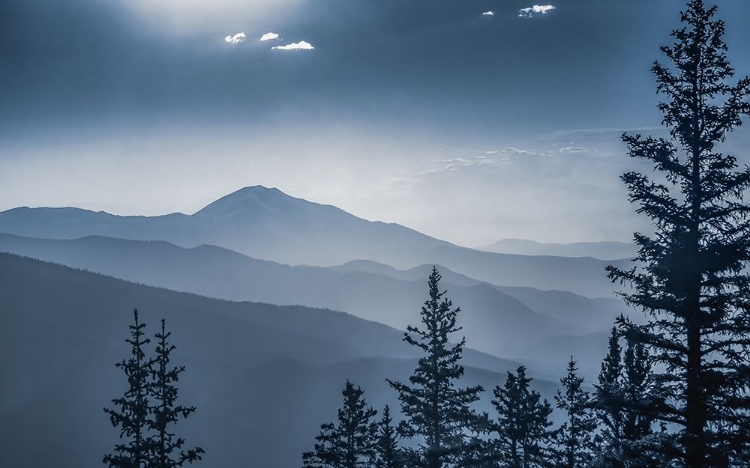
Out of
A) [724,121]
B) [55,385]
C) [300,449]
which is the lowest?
[300,449]

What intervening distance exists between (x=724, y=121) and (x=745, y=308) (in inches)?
150

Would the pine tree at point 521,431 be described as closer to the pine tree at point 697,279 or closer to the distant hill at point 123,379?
the pine tree at point 697,279

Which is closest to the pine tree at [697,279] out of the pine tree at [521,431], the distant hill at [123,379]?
the pine tree at [521,431]

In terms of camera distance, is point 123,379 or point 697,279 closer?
point 697,279

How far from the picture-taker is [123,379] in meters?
132

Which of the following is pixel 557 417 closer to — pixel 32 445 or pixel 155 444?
pixel 32 445

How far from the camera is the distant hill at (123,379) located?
110312 mm

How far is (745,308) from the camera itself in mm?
9977

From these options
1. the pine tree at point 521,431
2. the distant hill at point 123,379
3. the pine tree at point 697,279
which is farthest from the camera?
the distant hill at point 123,379

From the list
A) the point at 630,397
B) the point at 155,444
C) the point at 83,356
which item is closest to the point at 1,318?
the point at 83,356

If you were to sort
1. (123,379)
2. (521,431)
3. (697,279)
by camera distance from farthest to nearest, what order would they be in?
(123,379), (521,431), (697,279)

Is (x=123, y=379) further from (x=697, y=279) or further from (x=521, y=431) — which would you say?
(x=697, y=279)

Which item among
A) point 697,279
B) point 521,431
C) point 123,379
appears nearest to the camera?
point 697,279

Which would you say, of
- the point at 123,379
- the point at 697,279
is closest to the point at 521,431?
the point at 697,279
